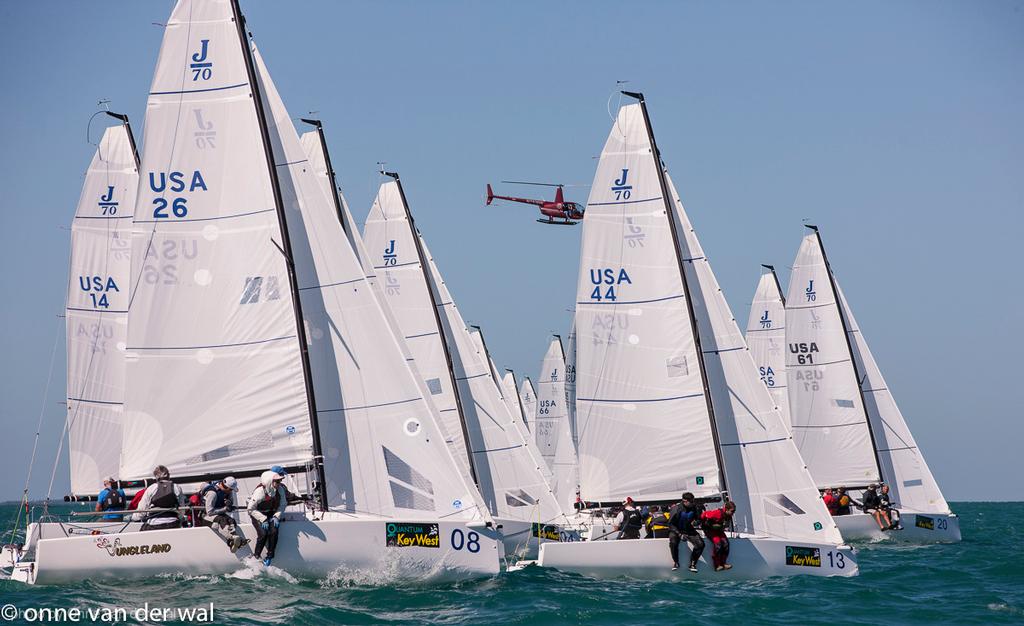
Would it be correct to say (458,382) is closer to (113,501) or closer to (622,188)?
(622,188)

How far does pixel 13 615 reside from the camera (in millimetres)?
13969

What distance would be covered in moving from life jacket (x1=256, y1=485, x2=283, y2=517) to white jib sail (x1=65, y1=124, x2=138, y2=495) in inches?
342

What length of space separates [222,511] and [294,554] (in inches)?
45.0

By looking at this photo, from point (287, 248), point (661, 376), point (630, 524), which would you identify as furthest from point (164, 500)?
point (661, 376)

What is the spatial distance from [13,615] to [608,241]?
495 inches

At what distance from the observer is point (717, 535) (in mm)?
18891

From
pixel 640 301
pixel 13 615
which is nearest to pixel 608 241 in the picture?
pixel 640 301

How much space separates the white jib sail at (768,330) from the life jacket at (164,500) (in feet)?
84.1

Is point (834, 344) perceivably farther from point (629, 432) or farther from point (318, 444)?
point (318, 444)

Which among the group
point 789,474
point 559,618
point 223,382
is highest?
point 223,382

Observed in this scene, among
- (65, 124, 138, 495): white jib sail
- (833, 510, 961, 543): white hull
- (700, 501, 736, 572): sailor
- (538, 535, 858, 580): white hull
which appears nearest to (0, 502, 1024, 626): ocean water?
(538, 535, 858, 580): white hull

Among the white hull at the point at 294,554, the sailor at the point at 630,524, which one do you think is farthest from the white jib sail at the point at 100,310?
the sailor at the point at 630,524

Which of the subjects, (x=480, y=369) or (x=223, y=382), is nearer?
(x=223, y=382)

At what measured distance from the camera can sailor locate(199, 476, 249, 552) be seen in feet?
52.4
